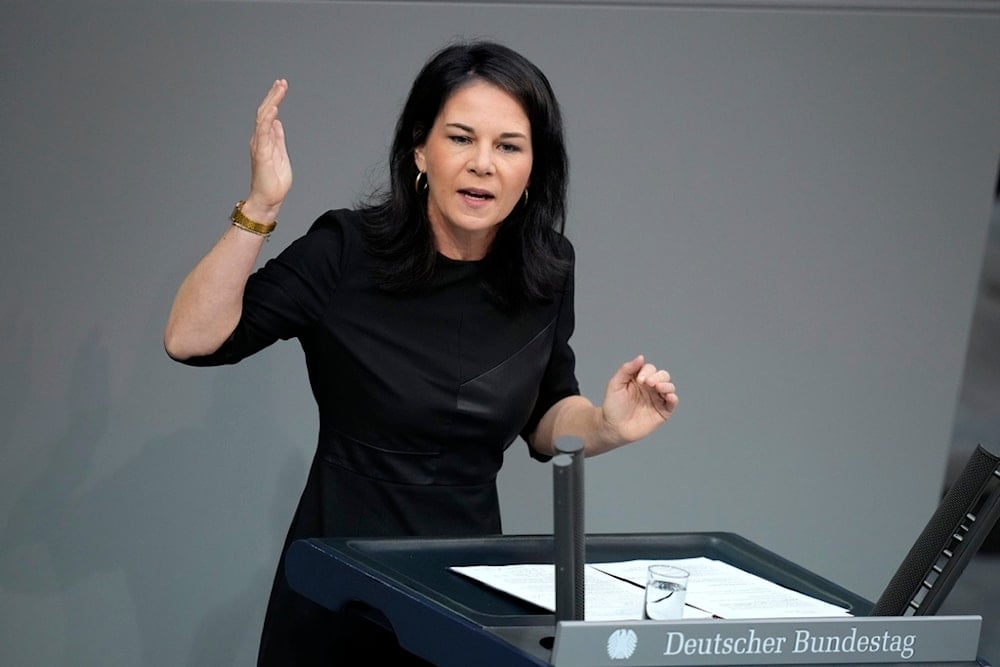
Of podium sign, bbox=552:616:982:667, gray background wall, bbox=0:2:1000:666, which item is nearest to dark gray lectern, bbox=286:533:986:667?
podium sign, bbox=552:616:982:667

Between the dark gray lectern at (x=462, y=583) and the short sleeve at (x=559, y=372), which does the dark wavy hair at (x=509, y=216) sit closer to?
the short sleeve at (x=559, y=372)

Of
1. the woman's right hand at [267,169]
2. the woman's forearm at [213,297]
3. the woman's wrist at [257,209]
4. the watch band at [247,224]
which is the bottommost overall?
the woman's forearm at [213,297]

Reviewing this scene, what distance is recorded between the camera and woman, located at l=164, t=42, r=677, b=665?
79.3 inches

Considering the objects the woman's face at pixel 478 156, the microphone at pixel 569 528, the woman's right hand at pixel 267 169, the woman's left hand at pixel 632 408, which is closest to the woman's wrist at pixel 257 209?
the woman's right hand at pixel 267 169

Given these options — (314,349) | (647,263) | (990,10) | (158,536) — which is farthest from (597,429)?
(990,10)

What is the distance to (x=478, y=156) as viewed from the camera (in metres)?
2.12

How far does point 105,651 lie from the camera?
135 inches

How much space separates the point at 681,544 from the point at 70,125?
6.70ft

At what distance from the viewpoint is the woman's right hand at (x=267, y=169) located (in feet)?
6.51

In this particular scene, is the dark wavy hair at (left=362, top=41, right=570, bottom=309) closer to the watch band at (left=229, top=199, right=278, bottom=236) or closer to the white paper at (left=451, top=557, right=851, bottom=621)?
the watch band at (left=229, top=199, right=278, bottom=236)

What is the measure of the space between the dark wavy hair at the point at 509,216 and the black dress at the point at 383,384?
0.04m

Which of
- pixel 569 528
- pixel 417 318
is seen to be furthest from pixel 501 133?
pixel 569 528

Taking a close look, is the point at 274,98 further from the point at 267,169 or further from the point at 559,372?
the point at 559,372

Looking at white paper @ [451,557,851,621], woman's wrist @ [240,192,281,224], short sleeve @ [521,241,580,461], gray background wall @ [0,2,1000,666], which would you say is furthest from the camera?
gray background wall @ [0,2,1000,666]
